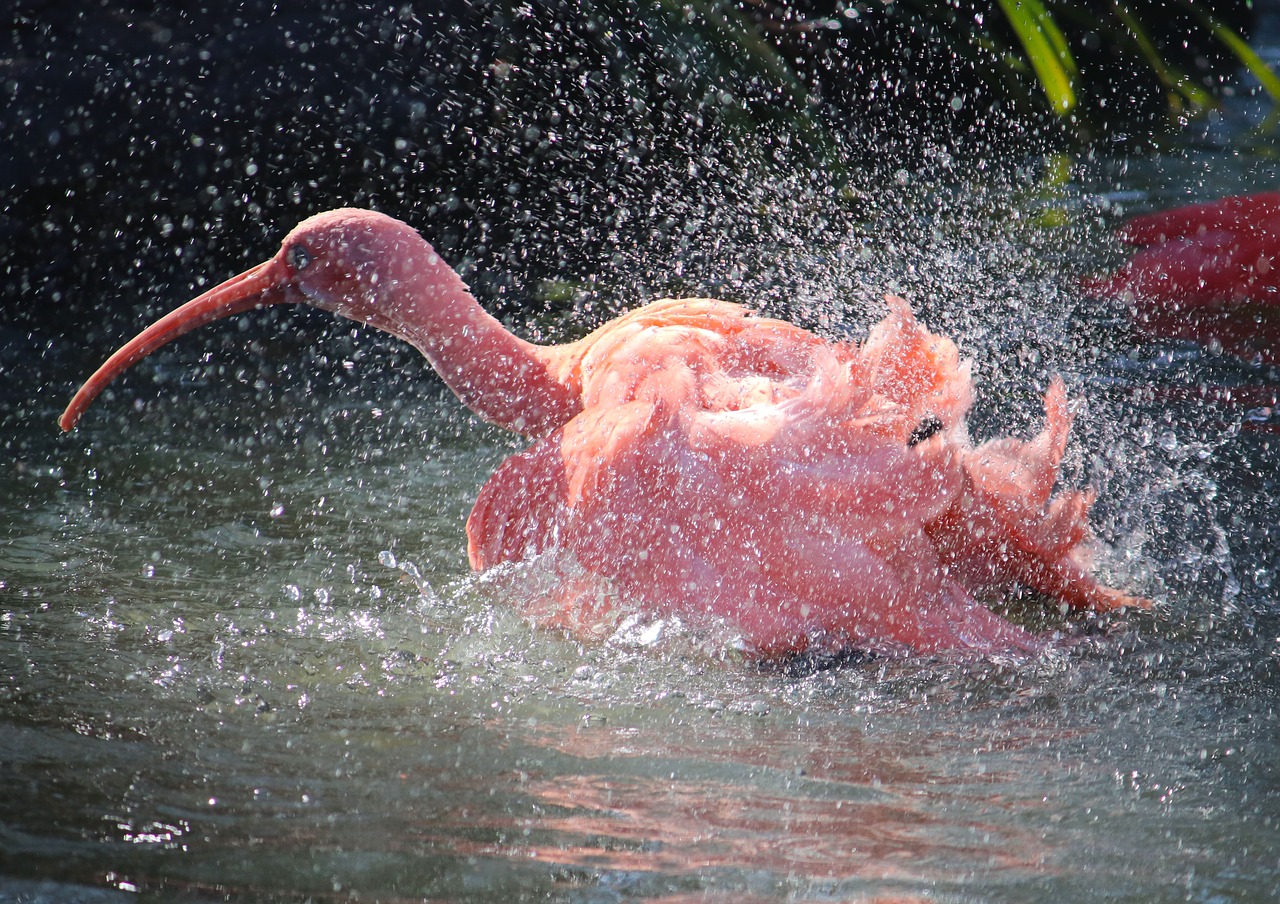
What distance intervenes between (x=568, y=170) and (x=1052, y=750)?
471cm

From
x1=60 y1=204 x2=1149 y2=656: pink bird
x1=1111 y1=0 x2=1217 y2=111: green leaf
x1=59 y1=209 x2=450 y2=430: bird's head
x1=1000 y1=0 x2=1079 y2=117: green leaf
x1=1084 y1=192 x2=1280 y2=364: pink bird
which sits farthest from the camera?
x1=1111 y1=0 x2=1217 y2=111: green leaf

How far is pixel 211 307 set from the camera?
12.0 ft

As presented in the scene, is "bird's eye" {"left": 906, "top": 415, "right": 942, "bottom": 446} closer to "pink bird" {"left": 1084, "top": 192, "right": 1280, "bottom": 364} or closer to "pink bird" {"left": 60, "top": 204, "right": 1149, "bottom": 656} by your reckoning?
"pink bird" {"left": 60, "top": 204, "right": 1149, "bottom": 656}

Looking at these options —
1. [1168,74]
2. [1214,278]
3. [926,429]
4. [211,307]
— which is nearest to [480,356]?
[211,307]

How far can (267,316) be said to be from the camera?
A: 5926 mm

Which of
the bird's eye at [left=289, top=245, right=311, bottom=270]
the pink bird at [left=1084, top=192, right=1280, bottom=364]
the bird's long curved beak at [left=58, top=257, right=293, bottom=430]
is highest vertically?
the pink bird at [left=1084, top=192, right=1280, bottom=364]

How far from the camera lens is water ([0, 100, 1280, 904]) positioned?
2.08 m

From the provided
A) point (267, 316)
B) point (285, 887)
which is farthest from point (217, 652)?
point (267, 316)

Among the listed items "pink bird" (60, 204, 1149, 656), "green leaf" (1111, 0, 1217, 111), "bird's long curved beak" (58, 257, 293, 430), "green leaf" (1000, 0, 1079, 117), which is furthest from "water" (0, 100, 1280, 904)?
"green leaf" (1111, 0, 1217, 111)

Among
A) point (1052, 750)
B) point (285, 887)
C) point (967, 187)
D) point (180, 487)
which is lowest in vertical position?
point (285, 887)

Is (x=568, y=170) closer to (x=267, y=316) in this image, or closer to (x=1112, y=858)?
(x=267, y=316)

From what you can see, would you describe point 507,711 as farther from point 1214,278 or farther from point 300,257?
point 1214,278

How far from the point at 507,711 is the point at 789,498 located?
2.48 feet

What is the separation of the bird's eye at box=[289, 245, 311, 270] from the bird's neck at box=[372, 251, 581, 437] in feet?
0.86
